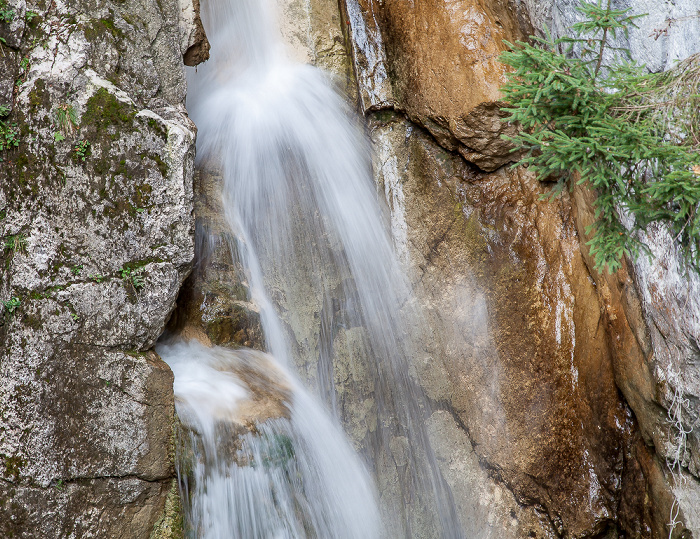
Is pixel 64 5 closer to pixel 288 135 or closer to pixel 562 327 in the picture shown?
pixel 288 135

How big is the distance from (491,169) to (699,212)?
210cm

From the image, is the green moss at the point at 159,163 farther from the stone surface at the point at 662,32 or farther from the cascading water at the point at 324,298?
the stone surface at the point at 662,32

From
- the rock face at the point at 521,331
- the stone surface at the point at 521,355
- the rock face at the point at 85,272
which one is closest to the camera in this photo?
the rock face at the point at 85,272

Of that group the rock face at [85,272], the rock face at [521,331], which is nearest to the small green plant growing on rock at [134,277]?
the rock face at [85,272]

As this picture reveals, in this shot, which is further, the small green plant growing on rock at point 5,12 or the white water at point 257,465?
the white water at point 257,465

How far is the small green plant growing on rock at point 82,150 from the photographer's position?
419cm

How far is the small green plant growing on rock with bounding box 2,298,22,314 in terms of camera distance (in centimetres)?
397

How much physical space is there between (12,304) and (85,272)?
55 cm

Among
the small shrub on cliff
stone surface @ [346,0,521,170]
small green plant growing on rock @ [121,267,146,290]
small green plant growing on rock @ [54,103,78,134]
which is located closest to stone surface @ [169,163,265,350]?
small green plant growing on rock @ [121,267,146,290]

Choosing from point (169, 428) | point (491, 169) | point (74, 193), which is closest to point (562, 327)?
point (491, 169)

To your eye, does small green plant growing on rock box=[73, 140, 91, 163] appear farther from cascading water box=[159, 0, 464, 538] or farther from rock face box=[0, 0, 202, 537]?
cascading water box=[159, 0, 464, 538]

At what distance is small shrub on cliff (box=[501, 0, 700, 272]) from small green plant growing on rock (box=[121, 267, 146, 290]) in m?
3.07

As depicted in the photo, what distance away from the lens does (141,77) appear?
178 inches

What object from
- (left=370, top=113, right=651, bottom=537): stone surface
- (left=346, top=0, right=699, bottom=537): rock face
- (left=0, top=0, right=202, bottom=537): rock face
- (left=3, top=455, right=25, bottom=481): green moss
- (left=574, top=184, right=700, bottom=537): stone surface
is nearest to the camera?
(left=3, top=455, right=25, bottom=481): green moss
